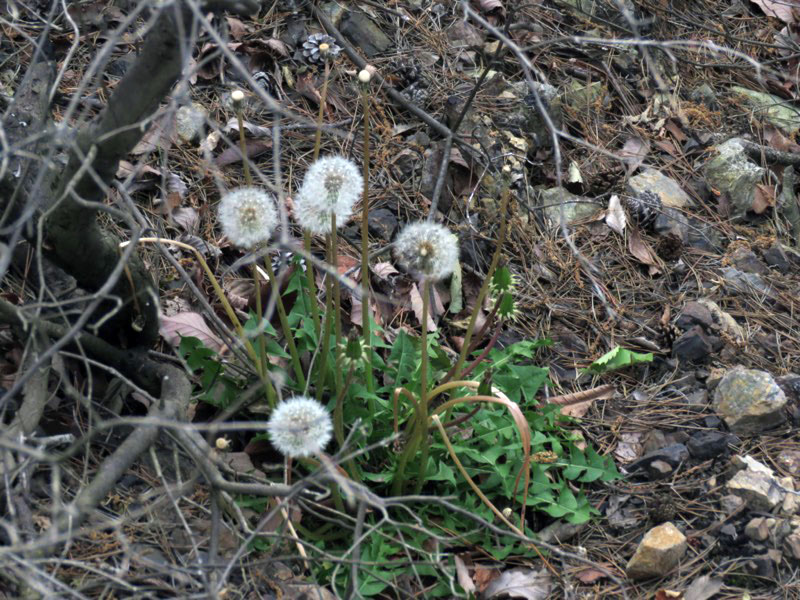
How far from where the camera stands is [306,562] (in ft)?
8.21

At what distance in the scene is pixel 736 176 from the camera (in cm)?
420

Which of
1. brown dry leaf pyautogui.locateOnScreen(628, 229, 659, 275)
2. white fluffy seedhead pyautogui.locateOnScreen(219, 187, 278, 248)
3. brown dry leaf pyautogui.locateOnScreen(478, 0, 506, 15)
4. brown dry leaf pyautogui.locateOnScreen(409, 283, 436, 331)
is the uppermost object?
white fluffy seedhead pyautogui.locateOnScreen(219, 187, 278, 248)

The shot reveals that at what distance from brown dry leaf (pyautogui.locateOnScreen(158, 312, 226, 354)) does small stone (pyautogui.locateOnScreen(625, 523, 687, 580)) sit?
1.60 m

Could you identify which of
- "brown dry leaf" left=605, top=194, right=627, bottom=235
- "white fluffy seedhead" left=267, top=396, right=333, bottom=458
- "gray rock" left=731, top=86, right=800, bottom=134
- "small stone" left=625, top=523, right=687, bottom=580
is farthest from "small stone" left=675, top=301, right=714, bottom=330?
"white fluffy seedhead" left=267, top=396, right=333, bottom=458

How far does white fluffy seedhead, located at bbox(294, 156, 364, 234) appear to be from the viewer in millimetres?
2373

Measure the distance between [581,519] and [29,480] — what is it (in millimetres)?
1753

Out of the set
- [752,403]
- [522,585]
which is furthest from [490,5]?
[522,585]

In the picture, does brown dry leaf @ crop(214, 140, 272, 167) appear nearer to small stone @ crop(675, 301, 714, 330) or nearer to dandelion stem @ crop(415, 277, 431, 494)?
dandelion stem @ crop(415, 277, 431, 494)

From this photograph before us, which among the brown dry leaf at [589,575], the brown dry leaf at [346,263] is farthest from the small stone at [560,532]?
the brown dry leaf at [346,263]

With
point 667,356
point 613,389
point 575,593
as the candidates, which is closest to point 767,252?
point 667,356

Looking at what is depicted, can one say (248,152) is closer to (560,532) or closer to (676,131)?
(560,532)

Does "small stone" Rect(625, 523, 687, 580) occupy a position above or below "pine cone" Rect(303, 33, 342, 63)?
below

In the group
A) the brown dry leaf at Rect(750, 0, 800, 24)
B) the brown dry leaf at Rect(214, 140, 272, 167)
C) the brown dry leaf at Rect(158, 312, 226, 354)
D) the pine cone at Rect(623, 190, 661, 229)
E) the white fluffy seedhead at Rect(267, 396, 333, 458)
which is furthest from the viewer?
the brown dry leaf at Rect(750, 0, 800, 24)

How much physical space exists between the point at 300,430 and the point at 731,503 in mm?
1599
